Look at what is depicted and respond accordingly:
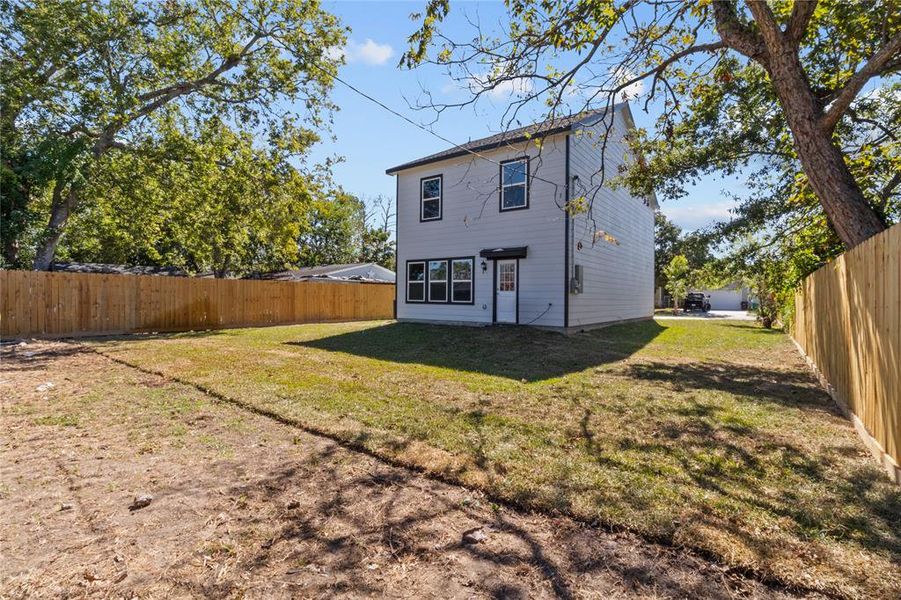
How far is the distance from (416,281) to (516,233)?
13.2ft

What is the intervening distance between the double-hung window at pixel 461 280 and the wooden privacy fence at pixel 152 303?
25.9 ft

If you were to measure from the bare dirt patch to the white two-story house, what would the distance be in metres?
8.38

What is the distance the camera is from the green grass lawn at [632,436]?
2.36 m

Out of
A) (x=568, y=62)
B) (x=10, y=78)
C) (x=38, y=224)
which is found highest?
(x=10, y=78)

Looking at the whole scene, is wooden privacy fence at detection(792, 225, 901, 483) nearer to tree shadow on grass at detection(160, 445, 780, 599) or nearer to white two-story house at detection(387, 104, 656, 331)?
tree shadow on grass at detection(160, 445, 780, 599)

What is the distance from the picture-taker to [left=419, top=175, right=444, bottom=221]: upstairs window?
46.1 ft

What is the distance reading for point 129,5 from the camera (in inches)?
480

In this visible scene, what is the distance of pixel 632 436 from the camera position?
4.01 meters

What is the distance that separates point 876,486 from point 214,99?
16988 millimetres

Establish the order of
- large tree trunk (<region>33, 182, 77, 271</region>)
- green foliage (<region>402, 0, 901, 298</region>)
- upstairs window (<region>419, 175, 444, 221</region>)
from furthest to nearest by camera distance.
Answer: upstairs window (<region>419, 175, 444, 221</region>) → large tree trunk (<region>33, 182, 77, 271</region>) → green foliage (<region>402, 0, 901, 298</region>)

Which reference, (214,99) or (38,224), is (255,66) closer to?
(214,99)

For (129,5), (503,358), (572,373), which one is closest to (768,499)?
(572,373)

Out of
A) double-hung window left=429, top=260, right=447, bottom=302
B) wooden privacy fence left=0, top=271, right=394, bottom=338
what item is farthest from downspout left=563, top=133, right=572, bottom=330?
wooden privacy fence left=0, top=271, right=394, bottom=338

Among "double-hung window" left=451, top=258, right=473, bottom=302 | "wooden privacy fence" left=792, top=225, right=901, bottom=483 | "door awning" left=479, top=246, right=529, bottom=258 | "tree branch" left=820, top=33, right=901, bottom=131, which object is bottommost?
"wooden privacy fence" left=792, top=225, right=901, bottom=483
